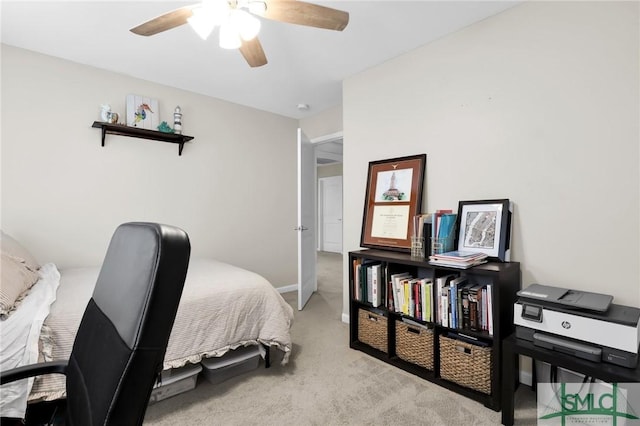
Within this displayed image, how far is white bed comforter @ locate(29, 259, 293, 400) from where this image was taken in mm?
1462

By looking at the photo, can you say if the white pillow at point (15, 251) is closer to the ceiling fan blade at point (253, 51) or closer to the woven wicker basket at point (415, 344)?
the ceiling fan blade at point (253, 51)

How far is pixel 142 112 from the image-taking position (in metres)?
3.00

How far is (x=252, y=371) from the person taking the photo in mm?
2146

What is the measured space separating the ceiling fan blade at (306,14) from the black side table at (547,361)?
6.19 ft

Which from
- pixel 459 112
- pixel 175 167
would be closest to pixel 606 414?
pixel 459 112

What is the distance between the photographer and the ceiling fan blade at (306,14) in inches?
58.6

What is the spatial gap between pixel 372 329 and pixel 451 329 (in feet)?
2.14

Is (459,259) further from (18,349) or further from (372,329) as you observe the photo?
(18,349)

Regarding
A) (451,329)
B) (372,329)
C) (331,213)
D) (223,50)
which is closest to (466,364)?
(451,329)

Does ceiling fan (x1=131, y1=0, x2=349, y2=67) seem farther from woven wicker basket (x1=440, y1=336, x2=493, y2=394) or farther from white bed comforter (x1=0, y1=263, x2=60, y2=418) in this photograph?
woven wicker basket (x1=440, y1=336, x2=493, y2=394)

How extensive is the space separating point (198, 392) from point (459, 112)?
261 cm

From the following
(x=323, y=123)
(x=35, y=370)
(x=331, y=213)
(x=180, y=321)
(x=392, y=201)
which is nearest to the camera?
(x=35, y=370)

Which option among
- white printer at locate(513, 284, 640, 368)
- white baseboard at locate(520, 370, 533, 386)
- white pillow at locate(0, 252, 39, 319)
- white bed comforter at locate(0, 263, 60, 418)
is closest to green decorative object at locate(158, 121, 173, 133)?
white pillow at locate(0, 252, 39, 319)

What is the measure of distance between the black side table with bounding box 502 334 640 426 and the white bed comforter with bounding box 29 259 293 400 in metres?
1.29
